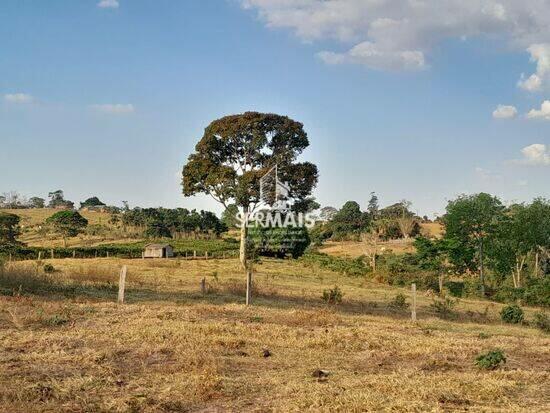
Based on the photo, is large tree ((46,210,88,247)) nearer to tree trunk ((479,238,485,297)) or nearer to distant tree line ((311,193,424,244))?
distant tree line ((311,193,424,244))

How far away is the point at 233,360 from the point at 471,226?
3608 cm

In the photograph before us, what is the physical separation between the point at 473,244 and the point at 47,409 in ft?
129

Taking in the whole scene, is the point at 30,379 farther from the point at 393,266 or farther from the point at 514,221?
the point at 514,221

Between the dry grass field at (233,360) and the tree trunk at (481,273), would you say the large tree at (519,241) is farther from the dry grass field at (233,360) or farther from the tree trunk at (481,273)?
the dry grass field at (233,360)

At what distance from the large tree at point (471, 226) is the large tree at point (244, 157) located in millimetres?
11727

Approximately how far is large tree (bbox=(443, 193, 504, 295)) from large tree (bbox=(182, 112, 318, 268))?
11727 mm

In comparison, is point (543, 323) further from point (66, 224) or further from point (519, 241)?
point (66, 224)

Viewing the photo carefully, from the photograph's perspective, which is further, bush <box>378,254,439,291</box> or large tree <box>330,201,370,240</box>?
large tree <box>330,201,370,240</box>

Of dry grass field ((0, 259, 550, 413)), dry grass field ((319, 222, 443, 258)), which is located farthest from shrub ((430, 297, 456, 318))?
dry grass field ((319, 222, 443, 258))

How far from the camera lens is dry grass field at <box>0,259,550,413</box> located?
655 centimetres

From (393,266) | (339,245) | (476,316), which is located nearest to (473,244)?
(393,266)

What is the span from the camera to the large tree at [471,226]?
134 feet

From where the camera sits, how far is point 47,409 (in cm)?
601

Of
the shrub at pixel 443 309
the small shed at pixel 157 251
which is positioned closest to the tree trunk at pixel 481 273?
the shrub at pixel 443 309
